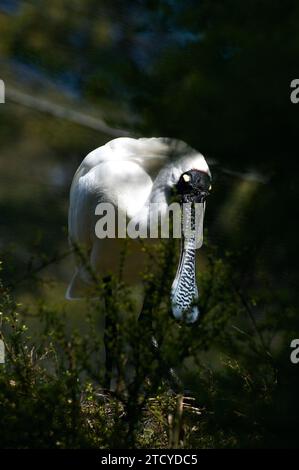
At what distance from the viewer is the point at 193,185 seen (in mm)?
3338

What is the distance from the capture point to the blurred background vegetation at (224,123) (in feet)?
4.39

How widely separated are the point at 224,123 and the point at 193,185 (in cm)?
201

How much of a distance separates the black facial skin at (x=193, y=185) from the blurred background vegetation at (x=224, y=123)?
1.01 metres

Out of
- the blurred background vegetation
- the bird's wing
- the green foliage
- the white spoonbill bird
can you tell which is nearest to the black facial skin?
the white spoonbill bird

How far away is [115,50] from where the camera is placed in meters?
1.65

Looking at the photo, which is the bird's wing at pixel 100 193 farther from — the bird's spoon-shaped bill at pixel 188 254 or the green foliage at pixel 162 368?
the green foliage at pixel 162 368

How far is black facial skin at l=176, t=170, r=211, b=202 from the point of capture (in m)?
3.31

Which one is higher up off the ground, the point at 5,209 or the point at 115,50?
the point at 5,209

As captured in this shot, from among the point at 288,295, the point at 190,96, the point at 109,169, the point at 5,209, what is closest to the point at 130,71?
the point at 190,96

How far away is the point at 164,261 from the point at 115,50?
0.44 metres

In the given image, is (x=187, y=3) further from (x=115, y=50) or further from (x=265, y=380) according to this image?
(x=265, y=380)

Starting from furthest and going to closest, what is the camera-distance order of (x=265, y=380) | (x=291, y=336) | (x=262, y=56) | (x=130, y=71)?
(x=265, y=380), (x=291, y=336), (x=130, y=71), (x=262, y=56)

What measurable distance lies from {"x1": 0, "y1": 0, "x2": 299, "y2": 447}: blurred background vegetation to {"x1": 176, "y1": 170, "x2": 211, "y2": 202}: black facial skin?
1.01 m
